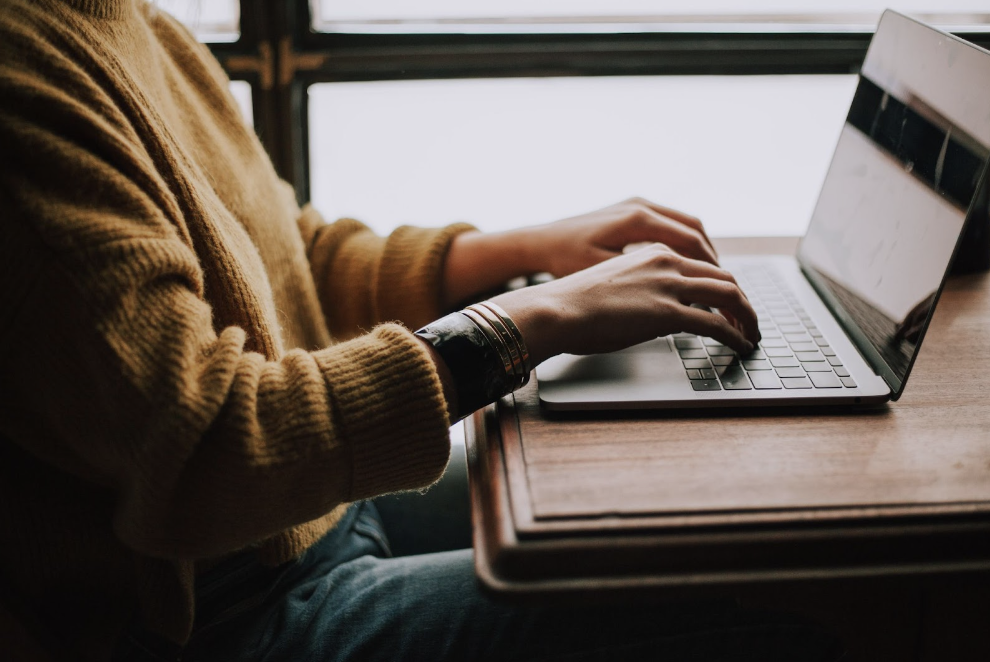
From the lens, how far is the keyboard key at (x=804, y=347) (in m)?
0.73

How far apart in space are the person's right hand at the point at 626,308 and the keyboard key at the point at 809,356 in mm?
43

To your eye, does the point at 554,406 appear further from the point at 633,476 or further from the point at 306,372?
the point at 306,372

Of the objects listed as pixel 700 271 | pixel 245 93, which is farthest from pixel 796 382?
pixel 245 93

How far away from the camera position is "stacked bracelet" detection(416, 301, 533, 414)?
61 centimetres

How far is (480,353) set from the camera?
0.62m

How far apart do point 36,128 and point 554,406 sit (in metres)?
0.45

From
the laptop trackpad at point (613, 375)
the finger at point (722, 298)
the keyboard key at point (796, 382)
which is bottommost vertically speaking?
the laptop trackpad at point (613, 375)

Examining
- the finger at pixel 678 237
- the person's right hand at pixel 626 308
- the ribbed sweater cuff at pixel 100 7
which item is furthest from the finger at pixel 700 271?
the ribbed sweater cuff at pixel 100 7

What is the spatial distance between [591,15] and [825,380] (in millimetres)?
910

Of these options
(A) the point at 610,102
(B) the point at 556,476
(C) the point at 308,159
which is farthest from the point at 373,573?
(A) the point at 610,102

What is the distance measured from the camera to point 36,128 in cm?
50

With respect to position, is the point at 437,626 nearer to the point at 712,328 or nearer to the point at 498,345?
the point at 498,345

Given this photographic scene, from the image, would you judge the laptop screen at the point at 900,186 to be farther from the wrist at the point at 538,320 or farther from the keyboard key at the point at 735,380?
the wrist at the point at 538,320

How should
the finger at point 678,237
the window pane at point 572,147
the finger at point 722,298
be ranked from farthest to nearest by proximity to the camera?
the window pane at point 572,147 < the finger at point 678,237 < the finger at point 722,298
